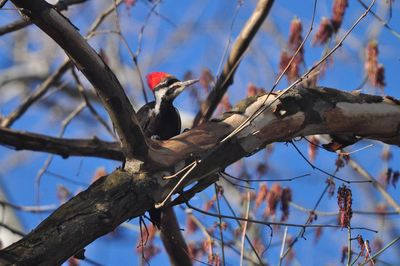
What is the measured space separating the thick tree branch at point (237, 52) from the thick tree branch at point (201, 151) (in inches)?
55.3

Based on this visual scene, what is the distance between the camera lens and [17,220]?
7.23 meters

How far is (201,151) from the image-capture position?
10.1ft

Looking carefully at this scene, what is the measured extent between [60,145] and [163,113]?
741 mm

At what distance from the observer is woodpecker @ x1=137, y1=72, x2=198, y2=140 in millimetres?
4438

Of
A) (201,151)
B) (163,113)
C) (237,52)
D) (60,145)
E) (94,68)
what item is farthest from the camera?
(237,52)

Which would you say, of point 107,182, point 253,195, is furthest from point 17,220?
point 107,182

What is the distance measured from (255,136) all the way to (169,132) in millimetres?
1324

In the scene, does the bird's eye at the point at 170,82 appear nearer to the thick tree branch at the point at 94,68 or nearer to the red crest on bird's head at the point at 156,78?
the red crest on bird's head at the point at 156,78

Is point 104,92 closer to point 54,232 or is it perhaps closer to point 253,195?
point 54,232

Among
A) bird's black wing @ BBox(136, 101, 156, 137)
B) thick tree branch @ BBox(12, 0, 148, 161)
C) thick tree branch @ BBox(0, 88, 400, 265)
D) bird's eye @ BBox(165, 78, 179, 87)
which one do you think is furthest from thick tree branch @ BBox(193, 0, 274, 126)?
thick tree branch @ BBox(12, 0, 148, 161)

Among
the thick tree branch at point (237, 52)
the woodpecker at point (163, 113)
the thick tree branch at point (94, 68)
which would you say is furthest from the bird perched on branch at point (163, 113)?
the thick tree branch at point (94, 68)

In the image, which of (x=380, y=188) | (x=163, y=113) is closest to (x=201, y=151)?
(x=163, y=113)

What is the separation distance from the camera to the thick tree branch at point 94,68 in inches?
96.7

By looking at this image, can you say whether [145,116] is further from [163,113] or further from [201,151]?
[201,151]
